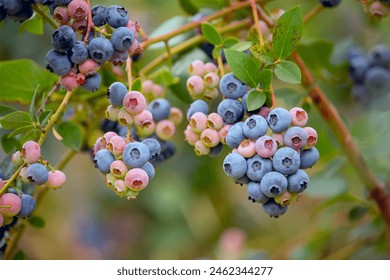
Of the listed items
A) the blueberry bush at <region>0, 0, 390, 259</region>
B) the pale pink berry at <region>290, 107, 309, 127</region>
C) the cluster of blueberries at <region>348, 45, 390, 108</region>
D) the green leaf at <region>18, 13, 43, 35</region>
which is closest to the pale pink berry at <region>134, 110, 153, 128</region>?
the blueberry bush at <region>0, 0, 390, 259</region>

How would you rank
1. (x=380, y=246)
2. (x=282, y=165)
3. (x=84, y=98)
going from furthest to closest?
(x=380, y=246) → (x=84, y=98) → (x=282, y=165)

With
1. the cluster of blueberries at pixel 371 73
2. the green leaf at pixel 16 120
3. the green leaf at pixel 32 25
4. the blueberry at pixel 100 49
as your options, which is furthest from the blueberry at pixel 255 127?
the cluster of blueberries at pixel 371 73

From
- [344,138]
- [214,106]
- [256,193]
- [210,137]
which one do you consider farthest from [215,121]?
[214,106]

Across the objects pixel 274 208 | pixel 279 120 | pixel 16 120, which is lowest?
pixel 274 208

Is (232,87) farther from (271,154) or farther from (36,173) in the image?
(36,173)

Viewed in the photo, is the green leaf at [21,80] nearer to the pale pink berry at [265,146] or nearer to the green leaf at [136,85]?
the green leaf at [136,85]
